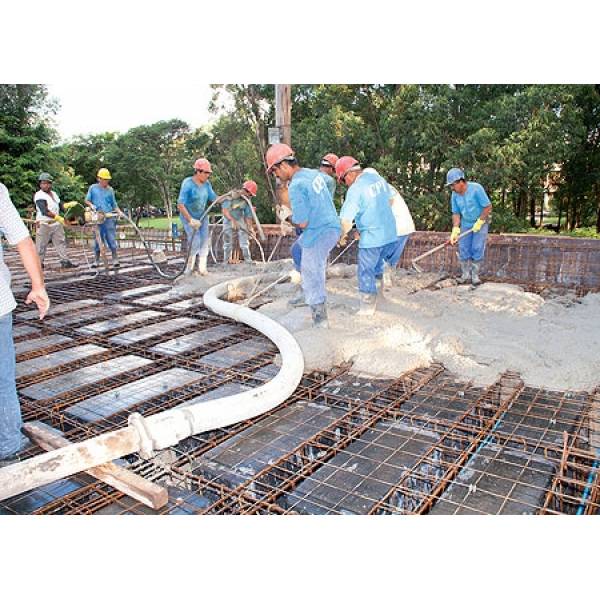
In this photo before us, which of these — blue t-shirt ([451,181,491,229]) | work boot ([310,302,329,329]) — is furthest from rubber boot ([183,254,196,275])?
blue t-shirt ([451,181,491,229])

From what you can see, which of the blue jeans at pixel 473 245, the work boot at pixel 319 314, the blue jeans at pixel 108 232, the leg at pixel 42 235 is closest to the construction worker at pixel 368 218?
the work boot at pixel 319 314

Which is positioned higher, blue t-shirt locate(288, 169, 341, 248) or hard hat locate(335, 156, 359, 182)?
hard hat locate(335, 156, 359, 182)

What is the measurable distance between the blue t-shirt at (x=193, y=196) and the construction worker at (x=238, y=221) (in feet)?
1.70

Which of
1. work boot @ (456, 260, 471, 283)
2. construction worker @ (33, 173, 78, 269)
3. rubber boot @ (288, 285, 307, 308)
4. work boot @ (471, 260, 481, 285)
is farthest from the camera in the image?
construction worker @ (33, 173, 78, 269)

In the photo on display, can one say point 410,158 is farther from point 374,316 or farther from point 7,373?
point 7,373

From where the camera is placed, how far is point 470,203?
6.02 metres

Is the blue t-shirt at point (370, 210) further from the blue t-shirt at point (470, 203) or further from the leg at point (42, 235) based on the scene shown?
the leg at point (42, 235)

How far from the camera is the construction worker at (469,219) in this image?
5891 mm

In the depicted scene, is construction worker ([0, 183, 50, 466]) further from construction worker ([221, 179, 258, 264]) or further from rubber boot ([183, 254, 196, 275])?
construction worker ([221, 179, 258, 264])

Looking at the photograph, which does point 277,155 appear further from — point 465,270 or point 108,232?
point 108,232

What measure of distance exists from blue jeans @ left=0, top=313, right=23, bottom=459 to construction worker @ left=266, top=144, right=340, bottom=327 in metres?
2.17

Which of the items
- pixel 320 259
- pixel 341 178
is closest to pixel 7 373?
pixel 320 259

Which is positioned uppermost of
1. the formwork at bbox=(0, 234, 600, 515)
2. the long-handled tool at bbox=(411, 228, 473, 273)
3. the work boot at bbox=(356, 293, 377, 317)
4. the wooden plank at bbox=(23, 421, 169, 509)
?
the long-handled tool at bbox=(411, 228, 473, 273)

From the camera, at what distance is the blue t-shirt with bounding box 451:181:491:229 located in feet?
19.4
